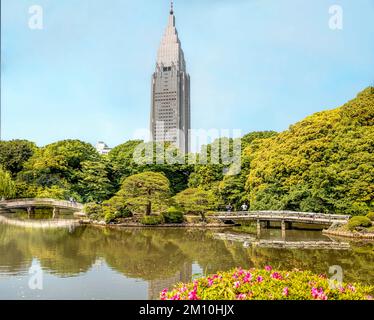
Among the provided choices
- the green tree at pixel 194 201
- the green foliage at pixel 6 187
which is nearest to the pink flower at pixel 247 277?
the green tree at pixel 194 201

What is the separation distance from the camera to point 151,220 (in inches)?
1086

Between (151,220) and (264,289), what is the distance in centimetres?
2276

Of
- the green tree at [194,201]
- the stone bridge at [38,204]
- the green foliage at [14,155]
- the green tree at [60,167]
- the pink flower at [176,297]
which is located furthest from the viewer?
the green foliage at [14,155]

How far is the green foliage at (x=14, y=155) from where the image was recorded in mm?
43188

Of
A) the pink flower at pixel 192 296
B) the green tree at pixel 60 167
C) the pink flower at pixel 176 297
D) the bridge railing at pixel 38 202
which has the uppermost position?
the green tree at pixel 60 167

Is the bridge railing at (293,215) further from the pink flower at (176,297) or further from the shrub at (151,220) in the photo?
the pink flower at (176,297)

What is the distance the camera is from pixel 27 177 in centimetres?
3994

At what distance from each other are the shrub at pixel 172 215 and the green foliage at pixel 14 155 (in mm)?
22549

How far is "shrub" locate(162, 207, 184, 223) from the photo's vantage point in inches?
1121

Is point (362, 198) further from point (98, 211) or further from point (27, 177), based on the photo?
point (27, 177)

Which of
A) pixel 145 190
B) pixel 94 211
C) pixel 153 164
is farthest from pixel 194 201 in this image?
pixel 153 164

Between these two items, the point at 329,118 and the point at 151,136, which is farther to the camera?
the point at 151,136

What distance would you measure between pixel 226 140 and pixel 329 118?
12291 mm

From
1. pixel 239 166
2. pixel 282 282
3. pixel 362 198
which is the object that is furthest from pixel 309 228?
pixel 282 282
